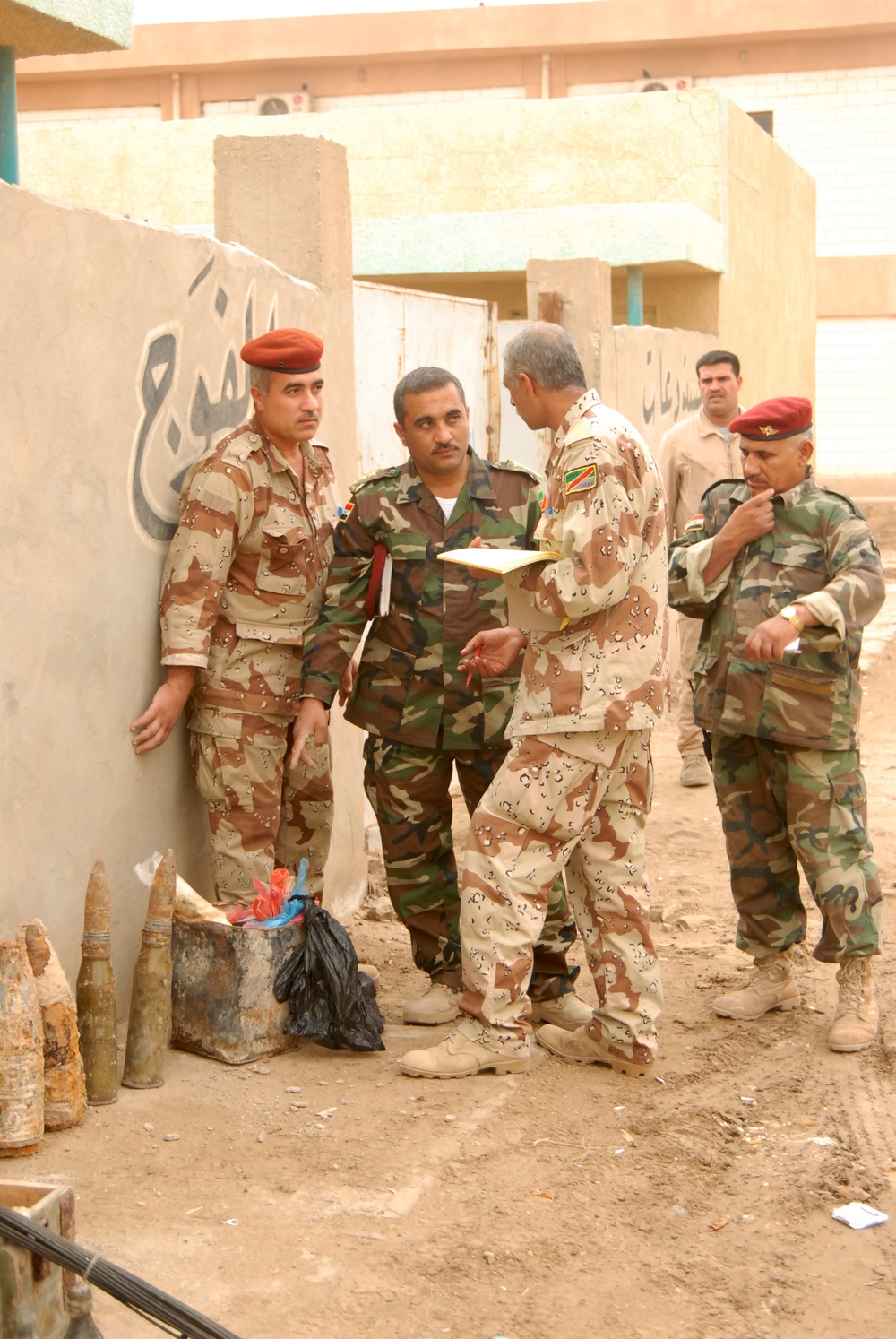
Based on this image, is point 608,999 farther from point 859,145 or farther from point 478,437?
point 859,145

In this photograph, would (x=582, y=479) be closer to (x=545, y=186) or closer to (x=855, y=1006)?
(x=855, y=1006)

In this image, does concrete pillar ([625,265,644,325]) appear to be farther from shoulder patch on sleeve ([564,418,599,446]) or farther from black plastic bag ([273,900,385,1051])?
black plastic bag ([273,900,385,1051])

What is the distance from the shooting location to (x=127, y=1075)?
392cm

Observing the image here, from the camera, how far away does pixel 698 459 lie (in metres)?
7.63

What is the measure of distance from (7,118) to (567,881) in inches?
148

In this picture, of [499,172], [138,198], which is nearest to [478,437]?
[499,172]

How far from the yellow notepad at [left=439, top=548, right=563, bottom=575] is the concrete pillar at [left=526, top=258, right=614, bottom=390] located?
4.61 m

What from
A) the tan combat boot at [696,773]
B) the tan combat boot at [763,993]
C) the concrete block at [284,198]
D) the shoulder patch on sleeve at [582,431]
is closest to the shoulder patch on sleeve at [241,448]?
the shoulder patch on sleeve at [582,431]

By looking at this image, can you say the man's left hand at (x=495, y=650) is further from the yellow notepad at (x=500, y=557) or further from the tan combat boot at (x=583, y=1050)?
the tan combat boot at (x=583, y=1050)

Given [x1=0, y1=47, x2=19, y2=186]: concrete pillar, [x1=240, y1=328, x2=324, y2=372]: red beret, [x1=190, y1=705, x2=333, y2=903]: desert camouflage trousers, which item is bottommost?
[x1=190, y1=705, x2=333, y2=903]: desert camouflage trousers

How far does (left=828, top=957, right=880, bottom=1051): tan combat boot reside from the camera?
4.34 meters

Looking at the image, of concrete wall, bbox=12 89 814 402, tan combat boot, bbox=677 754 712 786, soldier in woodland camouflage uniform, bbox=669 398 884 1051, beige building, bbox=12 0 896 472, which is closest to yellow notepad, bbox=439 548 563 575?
soldier in woodland camouflage uniform, bbox=669 398 884 1051

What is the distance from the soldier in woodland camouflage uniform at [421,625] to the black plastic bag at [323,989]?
352 mm

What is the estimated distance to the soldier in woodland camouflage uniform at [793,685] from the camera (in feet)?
14.0
